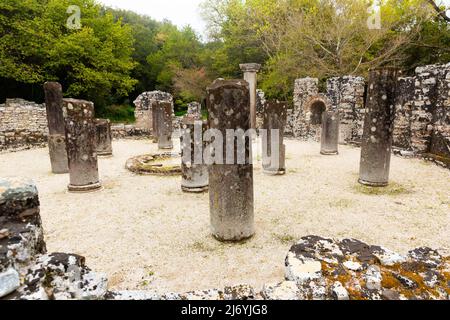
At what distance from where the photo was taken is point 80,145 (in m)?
7.20

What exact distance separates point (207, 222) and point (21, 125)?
14031 millimetres

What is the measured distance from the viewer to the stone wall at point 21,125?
1367 cm

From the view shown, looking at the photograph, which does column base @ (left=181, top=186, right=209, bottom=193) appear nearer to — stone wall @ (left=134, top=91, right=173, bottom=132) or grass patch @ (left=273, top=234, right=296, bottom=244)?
grass patch @ (left=273, top=234, right=296, bottom=244)

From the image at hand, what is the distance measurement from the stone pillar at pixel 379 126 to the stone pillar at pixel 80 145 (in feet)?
22.7

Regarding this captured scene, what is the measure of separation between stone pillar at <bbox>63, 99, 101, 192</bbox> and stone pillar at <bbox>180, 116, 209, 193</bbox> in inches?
91.7

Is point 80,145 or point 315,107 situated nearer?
point 80,145

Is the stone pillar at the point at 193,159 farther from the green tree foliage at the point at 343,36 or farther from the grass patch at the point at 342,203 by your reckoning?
the green tree foliage at the point at 343,36

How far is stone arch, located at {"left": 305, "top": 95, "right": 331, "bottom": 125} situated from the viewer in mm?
16375

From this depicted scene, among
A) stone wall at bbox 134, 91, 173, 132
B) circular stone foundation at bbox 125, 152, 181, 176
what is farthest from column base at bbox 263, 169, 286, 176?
stone wall at bbox 134, 91, 173, 132

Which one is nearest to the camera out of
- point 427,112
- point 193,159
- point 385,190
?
point 385,190

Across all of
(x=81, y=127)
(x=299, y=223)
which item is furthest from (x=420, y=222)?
(x=81, y=127)

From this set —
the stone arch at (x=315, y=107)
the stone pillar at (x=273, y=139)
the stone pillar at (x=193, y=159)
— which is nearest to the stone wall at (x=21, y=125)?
the stone pillar at (x=193, y=159)

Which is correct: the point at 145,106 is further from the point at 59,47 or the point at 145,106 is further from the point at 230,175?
the point at 230,175

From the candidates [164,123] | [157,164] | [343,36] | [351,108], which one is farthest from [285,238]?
[343,36]
